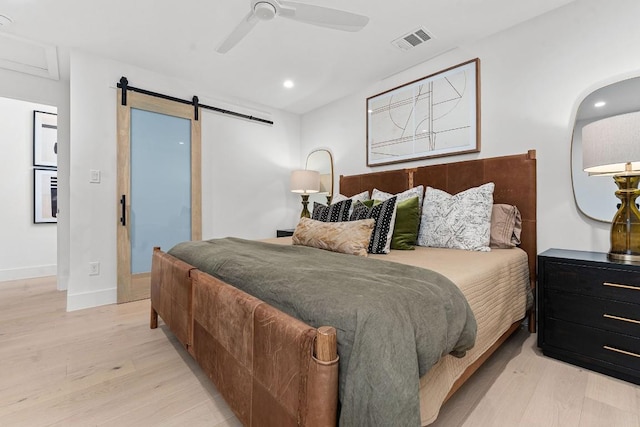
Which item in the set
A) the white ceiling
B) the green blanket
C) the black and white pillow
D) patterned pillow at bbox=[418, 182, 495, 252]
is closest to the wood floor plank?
the green blanket

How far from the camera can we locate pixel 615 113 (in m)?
1.93

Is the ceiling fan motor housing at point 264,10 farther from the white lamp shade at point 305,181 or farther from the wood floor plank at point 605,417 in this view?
the wood floor plank at point 605,417

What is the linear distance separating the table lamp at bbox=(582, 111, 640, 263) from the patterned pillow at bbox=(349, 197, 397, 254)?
1.21 meters

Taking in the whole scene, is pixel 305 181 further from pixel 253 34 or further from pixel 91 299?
pixel 91 299

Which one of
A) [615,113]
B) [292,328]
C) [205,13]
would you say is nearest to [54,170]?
[205,13]

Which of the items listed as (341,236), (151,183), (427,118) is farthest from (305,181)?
(341,236)

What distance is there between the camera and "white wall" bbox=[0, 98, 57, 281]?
3.96m

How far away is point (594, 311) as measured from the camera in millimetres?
1679

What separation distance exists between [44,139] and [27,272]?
1.91 m

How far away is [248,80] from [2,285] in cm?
402

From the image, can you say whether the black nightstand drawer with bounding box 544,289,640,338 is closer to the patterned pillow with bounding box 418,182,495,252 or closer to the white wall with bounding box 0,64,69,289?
the patterned pillow with bounding box 418,182,495,252

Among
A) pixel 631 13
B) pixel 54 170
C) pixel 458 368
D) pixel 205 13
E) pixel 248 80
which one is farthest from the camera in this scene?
pixel 54 170

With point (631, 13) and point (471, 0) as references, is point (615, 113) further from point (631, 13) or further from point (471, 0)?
point (471, 0)

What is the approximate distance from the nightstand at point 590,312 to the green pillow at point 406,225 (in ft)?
2.66
